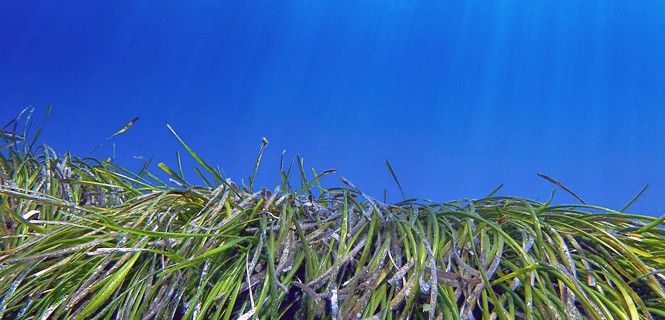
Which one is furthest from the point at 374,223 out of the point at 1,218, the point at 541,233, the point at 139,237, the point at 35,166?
the point at 35,166

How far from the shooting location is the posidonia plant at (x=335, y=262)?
0.85m

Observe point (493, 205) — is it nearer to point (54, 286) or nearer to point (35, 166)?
point (54, 286)

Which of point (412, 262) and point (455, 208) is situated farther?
point (455, 208)

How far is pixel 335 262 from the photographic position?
898 millimetres

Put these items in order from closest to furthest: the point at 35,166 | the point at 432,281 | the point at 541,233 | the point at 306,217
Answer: the point at 432,281 < the point at 541,233 < the point at 306,217 < the point at 35,166

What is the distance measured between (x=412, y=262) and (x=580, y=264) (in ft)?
0.86

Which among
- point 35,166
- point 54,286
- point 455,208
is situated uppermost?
point 35,166

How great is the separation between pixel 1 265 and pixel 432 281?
0.70 m

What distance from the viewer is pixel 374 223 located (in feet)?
3.27

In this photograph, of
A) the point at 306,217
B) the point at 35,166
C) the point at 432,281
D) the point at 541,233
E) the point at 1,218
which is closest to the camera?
the point at 432,281

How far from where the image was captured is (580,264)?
93 centimetres

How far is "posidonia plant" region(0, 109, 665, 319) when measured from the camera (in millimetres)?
849

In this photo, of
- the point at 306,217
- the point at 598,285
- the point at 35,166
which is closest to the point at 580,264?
the point at 598,285

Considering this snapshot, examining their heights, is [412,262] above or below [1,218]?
below
